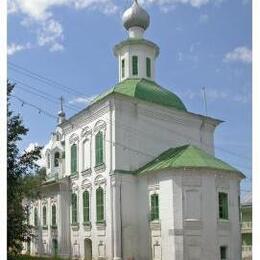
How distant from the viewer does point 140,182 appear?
24.2 ft

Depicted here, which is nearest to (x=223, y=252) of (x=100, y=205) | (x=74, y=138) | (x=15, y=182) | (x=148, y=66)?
(x=100, y=205)

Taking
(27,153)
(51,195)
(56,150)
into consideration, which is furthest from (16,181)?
(56,150)

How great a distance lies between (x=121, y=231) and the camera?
711 centimetres

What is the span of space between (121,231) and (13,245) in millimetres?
3722

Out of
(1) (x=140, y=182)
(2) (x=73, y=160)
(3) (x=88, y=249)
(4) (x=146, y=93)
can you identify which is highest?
(4) (x=146, y=93)

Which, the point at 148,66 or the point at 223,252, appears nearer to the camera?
the point at 223,252

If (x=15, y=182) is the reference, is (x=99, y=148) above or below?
above

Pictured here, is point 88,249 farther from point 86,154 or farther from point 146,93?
point 146,93

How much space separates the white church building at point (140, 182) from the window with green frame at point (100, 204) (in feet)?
0.05

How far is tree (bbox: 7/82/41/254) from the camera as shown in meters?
3.37

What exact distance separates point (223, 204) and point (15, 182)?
421cm

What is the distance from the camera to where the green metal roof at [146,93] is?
7.91 m

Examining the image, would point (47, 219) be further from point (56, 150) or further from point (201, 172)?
point (201, 172)

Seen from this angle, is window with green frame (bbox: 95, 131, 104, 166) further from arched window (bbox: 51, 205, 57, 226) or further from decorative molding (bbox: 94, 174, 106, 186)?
arched window (bbox: 51, 205, 57, 226)
